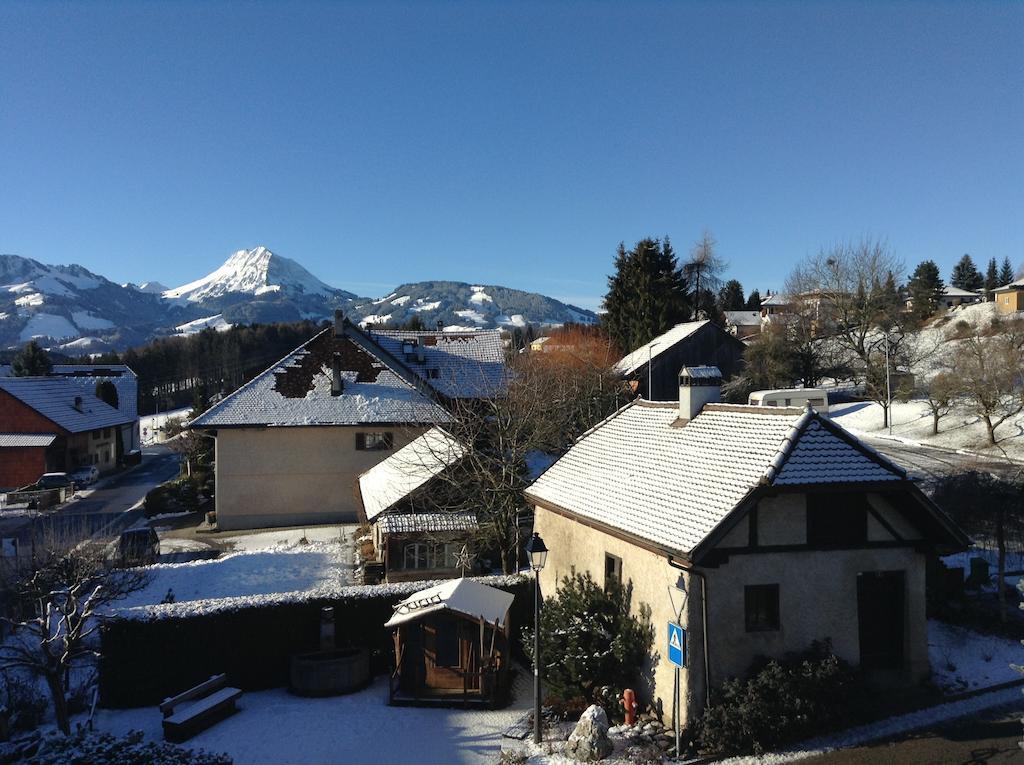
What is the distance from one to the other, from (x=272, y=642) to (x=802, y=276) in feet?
154

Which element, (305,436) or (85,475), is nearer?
(305,436)

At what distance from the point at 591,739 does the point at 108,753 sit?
743cm

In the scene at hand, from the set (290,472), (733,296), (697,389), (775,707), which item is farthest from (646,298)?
(733,296)

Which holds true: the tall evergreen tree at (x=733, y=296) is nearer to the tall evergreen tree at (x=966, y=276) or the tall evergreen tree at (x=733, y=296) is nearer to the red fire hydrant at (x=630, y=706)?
the tall evergreen tree at (x=966, y=276)

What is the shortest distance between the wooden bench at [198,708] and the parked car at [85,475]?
111ft

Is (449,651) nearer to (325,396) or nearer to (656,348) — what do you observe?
(325,396)

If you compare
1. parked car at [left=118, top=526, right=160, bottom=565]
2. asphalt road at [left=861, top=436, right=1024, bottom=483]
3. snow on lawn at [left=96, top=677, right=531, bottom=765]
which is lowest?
snow on lawn at [left=96, top=677, right=531, bottom=765]

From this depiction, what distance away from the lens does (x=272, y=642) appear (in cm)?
1552

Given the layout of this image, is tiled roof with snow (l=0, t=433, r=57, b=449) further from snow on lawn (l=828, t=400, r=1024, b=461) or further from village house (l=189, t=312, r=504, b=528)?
snow on lawn (l=828, t=400, r=1024, b=461)

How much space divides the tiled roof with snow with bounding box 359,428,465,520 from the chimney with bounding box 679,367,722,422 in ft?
27.0

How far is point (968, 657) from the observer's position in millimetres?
14336

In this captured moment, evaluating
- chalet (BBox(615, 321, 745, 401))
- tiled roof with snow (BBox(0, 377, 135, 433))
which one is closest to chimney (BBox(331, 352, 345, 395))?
chalet (BBox(615, 321, 745, 401))

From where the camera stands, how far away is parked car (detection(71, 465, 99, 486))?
42.2m

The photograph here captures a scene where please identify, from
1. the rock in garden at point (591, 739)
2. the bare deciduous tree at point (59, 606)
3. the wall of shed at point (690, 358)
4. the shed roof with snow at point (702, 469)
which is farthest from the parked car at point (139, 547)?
the wall of shed at point (690, 358)
